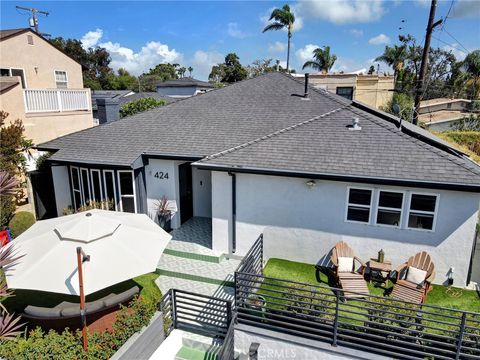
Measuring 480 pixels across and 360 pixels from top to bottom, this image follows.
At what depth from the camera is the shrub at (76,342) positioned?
6.26 m

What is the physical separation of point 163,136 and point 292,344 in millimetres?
10103

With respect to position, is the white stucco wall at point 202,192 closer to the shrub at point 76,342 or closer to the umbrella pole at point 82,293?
the shrub at point 76,342

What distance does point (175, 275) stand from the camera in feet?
35.3

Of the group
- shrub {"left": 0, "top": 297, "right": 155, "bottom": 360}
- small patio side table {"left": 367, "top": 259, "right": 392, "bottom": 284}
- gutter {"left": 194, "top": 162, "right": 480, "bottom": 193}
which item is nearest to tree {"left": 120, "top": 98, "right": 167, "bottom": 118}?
gutter {"left": 194, "top": 162, "right": 480, "bottom": 193}

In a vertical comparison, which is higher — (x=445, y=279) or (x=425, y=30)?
(x=425, y=30)

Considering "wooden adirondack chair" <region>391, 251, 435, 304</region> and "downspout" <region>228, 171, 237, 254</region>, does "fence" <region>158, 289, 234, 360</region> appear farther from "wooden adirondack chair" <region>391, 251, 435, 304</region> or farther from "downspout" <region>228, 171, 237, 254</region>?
"wooden adirondack chair" <region>391, 251, 435, 304</region>

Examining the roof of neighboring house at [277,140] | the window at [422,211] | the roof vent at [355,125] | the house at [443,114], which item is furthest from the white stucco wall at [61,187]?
the house at [443,114]

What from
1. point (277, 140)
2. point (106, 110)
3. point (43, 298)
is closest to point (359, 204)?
point (277, 140)

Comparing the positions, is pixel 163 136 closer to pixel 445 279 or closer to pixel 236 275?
pixel 236 275

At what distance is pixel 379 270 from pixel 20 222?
14699mm

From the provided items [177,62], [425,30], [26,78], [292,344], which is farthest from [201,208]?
[177,62]

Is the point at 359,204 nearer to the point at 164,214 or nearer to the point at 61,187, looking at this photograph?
the point at 164,214

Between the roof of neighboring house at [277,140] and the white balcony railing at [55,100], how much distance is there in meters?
3.47

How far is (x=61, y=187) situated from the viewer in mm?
14516
